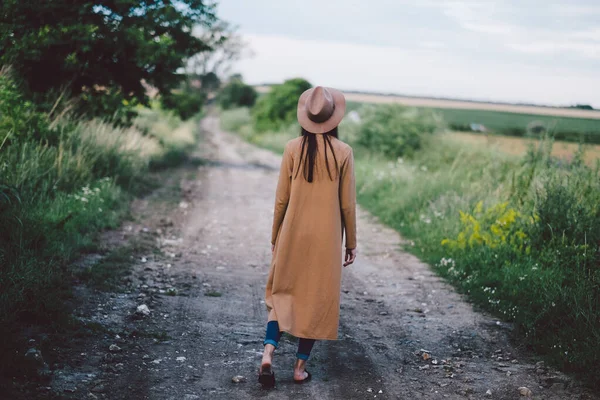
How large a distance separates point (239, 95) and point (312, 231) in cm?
5771

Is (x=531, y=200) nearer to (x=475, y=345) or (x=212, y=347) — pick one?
(x=475, y=345)

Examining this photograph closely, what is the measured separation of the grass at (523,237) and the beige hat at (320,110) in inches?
110

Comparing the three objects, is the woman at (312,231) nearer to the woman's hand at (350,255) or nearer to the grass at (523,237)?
the woman's hand at (350,255)

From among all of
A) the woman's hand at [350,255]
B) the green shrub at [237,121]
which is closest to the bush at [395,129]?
the woman's hand at [350,255]

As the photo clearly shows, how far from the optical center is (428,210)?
409 inches

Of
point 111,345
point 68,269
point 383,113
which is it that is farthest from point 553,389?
point 383,113

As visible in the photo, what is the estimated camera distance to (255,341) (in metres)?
5.18

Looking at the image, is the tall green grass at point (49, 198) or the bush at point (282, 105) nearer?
the tall green grass at point (49, 198)

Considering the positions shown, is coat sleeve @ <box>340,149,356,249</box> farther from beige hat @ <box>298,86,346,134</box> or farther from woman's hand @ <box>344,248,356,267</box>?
beige hat @ <box>298,86,346,134</box>

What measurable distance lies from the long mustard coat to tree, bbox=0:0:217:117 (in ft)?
30.7

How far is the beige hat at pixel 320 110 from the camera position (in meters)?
4.23

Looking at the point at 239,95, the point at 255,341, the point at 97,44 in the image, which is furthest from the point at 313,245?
the point at 239,95

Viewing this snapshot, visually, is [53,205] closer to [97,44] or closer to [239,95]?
[97,44]

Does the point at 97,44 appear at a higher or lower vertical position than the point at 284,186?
higher
